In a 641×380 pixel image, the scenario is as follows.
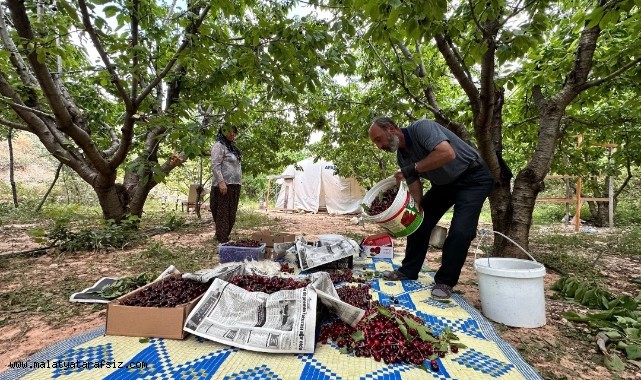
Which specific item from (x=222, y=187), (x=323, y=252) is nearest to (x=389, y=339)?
(x=323, y=252)

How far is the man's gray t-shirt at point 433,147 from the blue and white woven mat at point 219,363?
122cm

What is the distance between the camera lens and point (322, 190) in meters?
15.4

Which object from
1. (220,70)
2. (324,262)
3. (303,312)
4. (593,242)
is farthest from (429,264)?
(593,242)

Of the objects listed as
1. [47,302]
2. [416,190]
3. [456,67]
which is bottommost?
[47,302]

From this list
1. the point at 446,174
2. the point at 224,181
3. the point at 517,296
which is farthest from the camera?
the point at 224,181

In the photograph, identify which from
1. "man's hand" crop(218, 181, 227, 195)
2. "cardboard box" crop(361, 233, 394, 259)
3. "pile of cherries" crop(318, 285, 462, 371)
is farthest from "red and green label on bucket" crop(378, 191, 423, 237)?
"man's hand" crop(218, 181, 227, 195)

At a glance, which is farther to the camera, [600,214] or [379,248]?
[600,214]

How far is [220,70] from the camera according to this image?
12.5 ft

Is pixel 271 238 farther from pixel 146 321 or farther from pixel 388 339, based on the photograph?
pixel 388 339

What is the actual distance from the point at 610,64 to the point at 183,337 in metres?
4.27

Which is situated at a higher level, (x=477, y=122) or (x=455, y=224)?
(x=477, y=122)

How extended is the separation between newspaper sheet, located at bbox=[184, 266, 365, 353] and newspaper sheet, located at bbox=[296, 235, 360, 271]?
1.20 metres

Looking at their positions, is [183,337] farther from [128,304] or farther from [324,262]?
[324,262]

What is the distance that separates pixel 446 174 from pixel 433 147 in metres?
0.26
